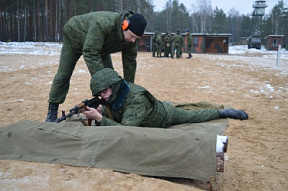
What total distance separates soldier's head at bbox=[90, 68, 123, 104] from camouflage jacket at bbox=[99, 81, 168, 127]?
0.26 feet

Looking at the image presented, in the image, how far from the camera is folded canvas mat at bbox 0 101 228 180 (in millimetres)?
2648

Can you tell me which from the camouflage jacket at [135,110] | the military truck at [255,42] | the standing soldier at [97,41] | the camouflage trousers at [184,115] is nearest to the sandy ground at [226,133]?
the camouflage trousers at [184,115]

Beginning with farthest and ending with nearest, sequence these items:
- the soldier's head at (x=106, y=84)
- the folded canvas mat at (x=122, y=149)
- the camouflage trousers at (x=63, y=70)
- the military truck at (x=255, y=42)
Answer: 1. the military truck at (x=255, y=42)
2. the camouflage trousers at (x=63, y=70)
3. the soldier's head at (x=106, y=84)
4. the folded canvas mat at (x=122, y=149)

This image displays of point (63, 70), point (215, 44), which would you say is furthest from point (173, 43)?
point (63, 70)

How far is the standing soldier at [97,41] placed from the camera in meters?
3.74

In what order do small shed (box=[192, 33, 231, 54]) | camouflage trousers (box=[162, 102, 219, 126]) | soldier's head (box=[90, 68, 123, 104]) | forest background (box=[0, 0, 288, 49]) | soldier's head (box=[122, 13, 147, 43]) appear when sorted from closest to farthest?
soldier's head (box=[90, 68, 123, 104]), soldier's head (box=[122, 13, 147, 43]), camouflage trousers (box=[162, 102, 219, 126]), small shed (box=[192, 33, 231, 54]), forest background (box=[0, 0, 288, 49])

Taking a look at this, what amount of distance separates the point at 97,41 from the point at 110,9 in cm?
4533

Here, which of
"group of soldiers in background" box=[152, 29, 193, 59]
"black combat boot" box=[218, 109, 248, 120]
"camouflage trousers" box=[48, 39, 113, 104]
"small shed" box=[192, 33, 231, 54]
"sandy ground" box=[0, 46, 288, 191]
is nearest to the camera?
"sandy ground" box=[0, 46, 288, 191]

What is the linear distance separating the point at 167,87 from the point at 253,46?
41842 mm

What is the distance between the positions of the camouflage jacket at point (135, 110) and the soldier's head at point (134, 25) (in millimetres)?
669

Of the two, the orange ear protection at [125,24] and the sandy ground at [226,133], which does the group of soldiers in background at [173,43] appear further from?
the orange ear protection at [125,24]

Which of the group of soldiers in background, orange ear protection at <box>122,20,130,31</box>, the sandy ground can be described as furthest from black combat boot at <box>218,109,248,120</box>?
the group of soldiers in background

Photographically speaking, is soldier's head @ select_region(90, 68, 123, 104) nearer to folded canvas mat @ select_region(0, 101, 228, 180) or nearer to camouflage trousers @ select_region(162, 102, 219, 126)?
folded canvas mat @ select_region(0, 101, 228, 180)

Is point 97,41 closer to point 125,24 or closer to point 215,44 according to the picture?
point 125,24
